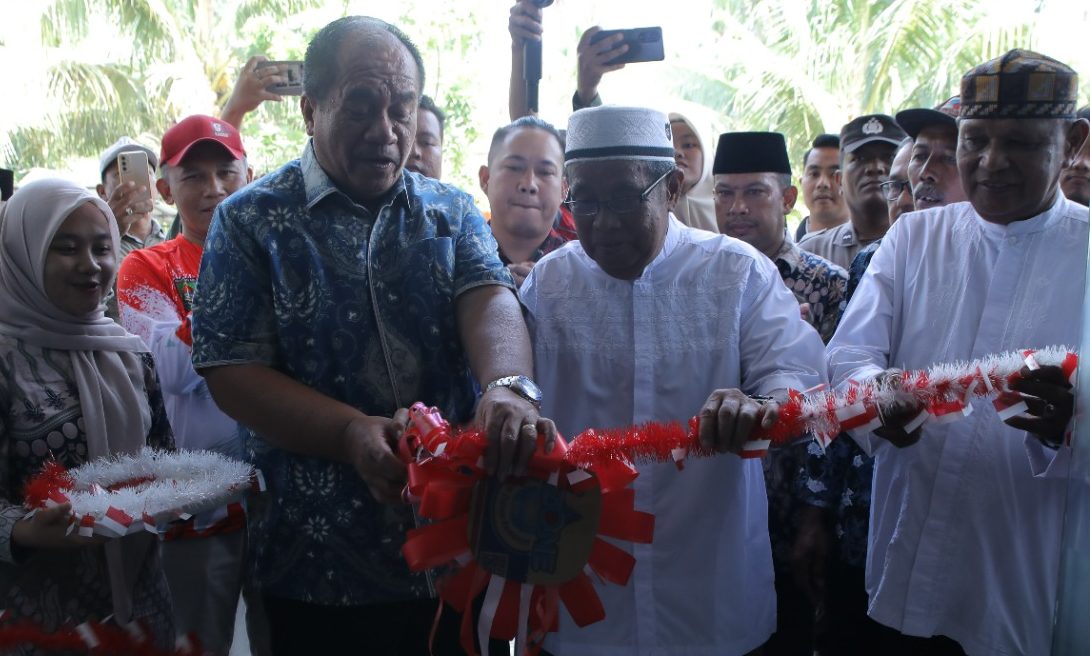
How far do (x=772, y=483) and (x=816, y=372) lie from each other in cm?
92

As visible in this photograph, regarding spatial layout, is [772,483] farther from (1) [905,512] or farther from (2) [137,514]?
(2) [137,514]

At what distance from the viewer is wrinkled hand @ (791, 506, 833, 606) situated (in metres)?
2.93

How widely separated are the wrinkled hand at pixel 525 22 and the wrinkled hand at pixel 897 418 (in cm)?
213

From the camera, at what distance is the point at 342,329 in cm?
221

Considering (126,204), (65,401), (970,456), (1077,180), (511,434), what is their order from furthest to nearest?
(126,204)
(1077,180)
(65,401)
(970,456)
(511,434)

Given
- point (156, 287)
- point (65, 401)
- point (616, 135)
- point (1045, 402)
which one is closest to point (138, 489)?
point (65, 401)

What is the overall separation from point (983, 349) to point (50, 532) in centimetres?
225

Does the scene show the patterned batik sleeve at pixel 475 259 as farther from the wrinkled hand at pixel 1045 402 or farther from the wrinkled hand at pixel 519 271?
the wrinkled hand at pixel 1045 402

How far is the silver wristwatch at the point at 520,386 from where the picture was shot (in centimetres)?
206

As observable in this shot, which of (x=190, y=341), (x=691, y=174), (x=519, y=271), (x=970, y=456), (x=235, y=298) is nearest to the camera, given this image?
(x=235, y=298)

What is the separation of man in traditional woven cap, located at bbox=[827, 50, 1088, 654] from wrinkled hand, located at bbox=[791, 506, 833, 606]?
0.39m

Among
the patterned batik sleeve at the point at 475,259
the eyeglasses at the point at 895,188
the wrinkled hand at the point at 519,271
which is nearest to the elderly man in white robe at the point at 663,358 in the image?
the patterned batik sleeve at the point at 475,259

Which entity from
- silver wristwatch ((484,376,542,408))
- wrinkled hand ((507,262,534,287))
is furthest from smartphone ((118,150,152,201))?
silver wristwatch ((484,376,542,408))

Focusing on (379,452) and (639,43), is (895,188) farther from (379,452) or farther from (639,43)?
(379,452)
